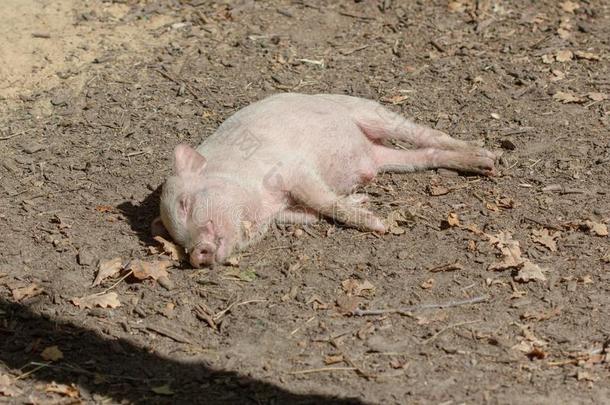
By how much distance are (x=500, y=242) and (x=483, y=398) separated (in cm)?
149

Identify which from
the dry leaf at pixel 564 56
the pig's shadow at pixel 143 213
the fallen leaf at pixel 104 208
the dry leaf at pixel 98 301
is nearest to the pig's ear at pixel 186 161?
the pig's shadow at pixel 143 213

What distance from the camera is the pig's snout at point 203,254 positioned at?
589 cm

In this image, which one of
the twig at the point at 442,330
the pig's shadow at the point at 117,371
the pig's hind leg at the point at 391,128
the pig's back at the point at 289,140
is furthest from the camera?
the pig's hind leg at the point at 391,128

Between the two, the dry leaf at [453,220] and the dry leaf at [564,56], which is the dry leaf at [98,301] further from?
the dry leaf at [564,56]

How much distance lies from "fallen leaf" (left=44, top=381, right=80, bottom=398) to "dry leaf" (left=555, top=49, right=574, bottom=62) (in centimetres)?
526

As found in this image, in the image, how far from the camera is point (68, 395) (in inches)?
192

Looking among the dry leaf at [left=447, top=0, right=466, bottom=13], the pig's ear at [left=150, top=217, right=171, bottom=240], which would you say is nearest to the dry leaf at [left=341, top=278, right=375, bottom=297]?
the pig's ear at [left=150, top=217, right=171, bottom=240]

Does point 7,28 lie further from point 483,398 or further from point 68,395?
point 483,398

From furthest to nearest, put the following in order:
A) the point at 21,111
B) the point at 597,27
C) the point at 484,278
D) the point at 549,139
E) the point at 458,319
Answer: the point at 597,27 < the point at 21,111 < the point at 549,139 < the point at 484,278 < the point at 458,319

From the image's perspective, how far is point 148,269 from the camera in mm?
5883

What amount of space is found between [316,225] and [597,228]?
183 cm

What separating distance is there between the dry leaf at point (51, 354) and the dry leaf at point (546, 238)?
9.81 ft

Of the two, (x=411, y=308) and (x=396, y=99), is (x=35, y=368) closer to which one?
(x=411, y=308)

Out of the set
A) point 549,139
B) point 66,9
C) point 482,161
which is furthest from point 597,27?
point 66,9
